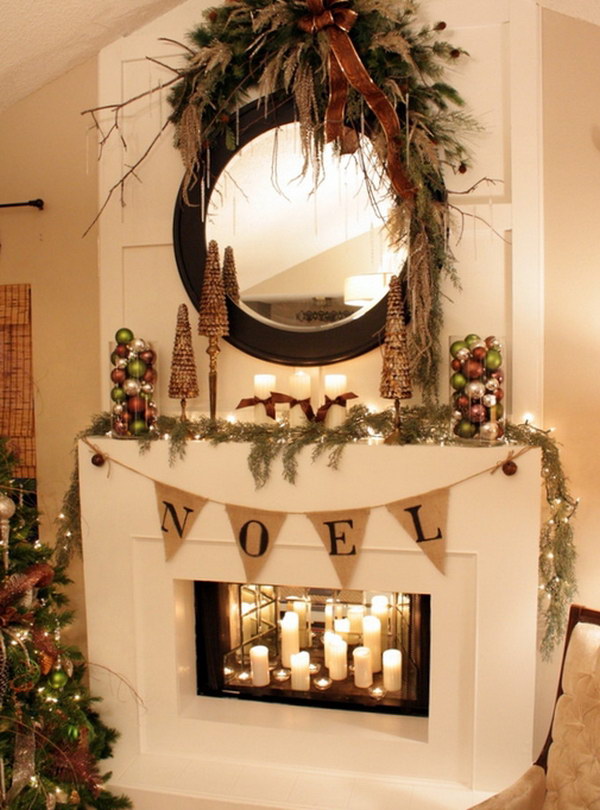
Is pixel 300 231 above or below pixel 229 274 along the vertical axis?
above

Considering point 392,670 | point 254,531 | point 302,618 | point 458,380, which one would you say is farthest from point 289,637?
point 458,380

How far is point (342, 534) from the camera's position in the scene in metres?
2.22

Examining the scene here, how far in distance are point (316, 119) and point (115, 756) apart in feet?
7.19

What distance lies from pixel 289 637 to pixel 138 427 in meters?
0.93

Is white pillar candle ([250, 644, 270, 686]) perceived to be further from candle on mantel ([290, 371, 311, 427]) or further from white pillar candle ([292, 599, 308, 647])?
candle on mantel ([290, 371, 311, 427])

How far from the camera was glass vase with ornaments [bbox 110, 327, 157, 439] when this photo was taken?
2.30 metres

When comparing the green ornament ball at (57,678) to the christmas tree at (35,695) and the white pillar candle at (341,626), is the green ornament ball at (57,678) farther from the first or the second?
the white pillar candle at (341,626)

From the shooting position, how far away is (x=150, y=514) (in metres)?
2.35

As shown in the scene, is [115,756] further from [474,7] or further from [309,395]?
[474,7]

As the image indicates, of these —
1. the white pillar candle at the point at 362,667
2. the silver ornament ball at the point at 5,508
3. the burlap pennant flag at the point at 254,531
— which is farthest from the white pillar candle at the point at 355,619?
the silver ornament ball at the point at 5,508

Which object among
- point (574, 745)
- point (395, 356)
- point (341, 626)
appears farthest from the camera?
point (341, 626)

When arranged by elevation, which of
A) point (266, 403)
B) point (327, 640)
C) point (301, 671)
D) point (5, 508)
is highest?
point (266, 403)

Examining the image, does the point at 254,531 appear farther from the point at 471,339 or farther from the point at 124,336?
the point at 471,339

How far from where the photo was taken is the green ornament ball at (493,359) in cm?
208
